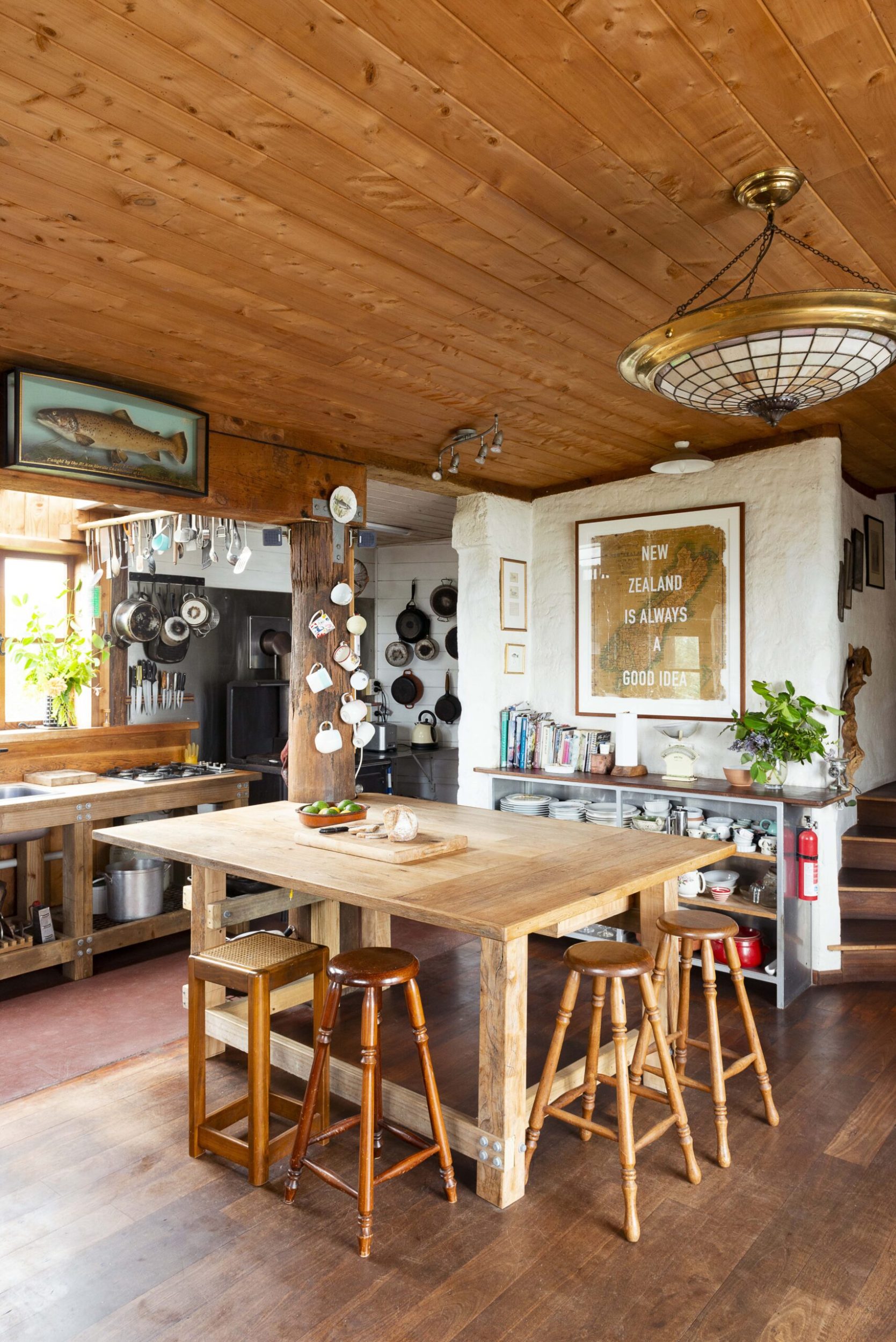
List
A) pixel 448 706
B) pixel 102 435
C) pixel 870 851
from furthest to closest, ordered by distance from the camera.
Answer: pixel 448 706 < pixel 870 851 < pixel 102 435

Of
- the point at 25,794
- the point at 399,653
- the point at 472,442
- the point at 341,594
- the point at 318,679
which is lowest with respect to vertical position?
the point at 25,794

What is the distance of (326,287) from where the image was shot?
2.54 meters

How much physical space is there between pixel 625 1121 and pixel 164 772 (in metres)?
3.34

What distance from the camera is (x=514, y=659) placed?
546cm

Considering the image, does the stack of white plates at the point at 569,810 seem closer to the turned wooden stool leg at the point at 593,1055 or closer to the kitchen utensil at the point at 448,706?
the turned wooden stool leg at the point at 593,1055

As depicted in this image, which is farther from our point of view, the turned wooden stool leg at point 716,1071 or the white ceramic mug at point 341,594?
the white ceramic mug at point 341,594

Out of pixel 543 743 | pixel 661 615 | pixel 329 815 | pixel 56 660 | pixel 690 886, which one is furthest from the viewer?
pixel 543 743

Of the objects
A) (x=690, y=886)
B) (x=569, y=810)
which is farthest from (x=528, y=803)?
(x=690, y=886)

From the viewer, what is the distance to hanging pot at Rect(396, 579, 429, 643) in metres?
7.53

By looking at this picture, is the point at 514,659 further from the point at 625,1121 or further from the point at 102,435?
the point at 625,1121

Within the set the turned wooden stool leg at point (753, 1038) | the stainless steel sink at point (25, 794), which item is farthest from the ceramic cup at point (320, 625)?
the turned wooden stool leg at point (753, 1038)

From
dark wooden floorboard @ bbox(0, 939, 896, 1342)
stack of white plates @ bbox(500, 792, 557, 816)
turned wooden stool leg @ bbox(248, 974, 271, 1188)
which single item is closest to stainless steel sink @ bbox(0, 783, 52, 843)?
dark wooden floorboard @ bbox(0, 939, 896, 1342)

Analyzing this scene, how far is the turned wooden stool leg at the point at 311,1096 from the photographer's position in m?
2.50

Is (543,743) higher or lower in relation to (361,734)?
lower
